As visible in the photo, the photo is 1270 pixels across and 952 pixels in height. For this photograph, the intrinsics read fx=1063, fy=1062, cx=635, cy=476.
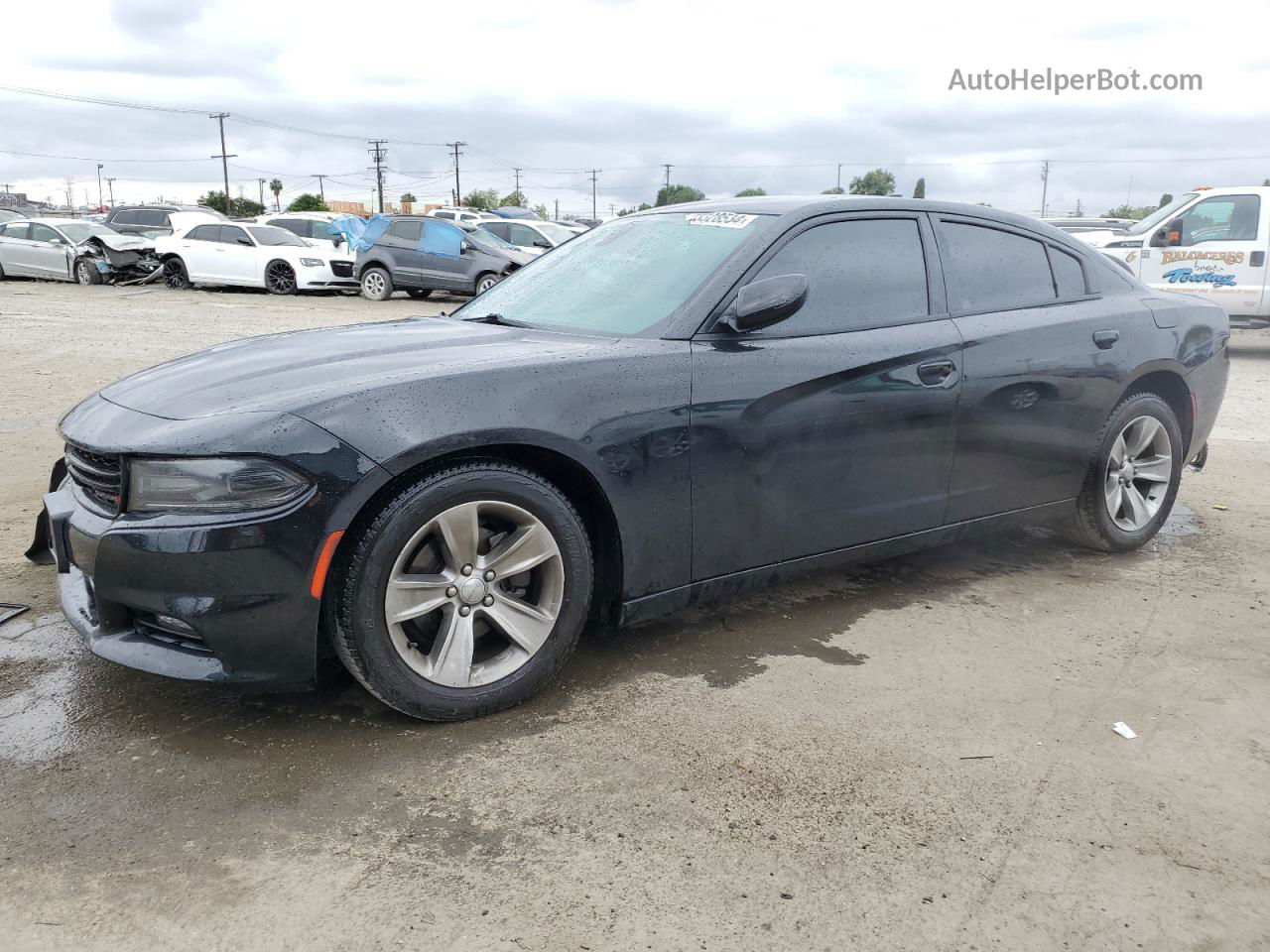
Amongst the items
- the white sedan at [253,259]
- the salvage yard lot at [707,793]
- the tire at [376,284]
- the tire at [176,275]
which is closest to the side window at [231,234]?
the white sedan at [253,259]

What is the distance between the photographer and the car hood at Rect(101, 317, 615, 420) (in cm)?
298

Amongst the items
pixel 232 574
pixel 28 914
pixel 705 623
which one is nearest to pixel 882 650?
pixel 705 623

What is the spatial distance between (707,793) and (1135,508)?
3050 millimetres

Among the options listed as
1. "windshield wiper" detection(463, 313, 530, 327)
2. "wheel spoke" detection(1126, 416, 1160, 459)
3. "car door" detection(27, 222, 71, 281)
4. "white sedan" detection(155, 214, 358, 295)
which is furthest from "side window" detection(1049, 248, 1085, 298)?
"car door" detection(27, 222, 71, 281)

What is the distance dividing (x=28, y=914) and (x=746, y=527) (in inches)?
88.0

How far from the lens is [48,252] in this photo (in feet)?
77.2

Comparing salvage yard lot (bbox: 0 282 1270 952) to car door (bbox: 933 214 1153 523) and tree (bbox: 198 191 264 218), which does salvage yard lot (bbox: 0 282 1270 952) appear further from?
tree (bbox: 198 191 264 218)

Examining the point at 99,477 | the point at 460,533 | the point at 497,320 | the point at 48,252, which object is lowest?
the point at 460,533

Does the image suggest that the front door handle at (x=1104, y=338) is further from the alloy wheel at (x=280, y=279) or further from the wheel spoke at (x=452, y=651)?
the alloy wheel at (x=280, y=279)

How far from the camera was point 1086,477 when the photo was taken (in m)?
4.66

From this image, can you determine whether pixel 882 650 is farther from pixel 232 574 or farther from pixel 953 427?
pixel 232 574

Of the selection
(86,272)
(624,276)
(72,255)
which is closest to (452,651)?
(624,276)

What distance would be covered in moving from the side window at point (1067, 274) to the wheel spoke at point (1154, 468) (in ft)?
2.84

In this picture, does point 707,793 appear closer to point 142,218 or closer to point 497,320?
point 497,320
